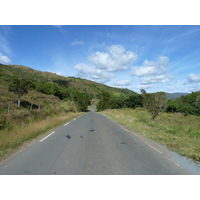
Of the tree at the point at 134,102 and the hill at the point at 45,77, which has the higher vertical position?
the hill at the point at 45,77

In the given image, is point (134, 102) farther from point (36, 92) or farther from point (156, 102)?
point (156, 102)

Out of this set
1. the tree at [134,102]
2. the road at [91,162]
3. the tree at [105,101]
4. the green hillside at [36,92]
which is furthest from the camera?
the tree at [134,102]

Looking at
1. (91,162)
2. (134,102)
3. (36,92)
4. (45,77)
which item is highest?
(45,77)

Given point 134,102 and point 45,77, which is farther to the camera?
point 45,77

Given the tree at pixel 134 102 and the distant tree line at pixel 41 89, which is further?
the tree at pixel 134 102

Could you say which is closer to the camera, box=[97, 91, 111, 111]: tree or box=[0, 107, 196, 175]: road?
box=[0, 107, 196, 175]: road

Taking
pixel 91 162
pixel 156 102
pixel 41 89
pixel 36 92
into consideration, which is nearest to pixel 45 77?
pixel 41 89

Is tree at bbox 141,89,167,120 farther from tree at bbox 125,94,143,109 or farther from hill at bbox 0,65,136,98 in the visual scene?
hill at bbox 0,65,136,98

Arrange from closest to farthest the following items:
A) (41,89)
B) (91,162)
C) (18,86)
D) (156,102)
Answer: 1. (91,162)
2. (156,102)
3. (18,86)
4. (41,89)

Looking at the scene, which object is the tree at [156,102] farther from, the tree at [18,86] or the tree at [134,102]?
the tree at [134,102]

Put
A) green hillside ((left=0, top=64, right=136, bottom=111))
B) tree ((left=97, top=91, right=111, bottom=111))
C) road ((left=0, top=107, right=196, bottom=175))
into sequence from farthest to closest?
tree ((left=97, top=91, right=111, bottom=111)), green hillside ((left=0, top=64, right=136, bottom=111)), road ((left=0, top=107, right=196, bottom=175))

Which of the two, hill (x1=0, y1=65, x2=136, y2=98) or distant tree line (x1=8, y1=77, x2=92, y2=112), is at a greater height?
hill (x1=0, y1=65, x2=136, y2=98)

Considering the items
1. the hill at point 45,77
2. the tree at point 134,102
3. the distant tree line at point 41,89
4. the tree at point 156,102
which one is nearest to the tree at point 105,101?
the distant tree line at point 41,89

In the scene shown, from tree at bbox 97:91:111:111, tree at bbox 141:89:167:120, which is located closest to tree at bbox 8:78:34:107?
tree at bbox 141:89:167:120
